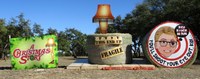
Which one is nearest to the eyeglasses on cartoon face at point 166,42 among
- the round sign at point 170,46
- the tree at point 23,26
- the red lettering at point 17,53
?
the round sign at point 170,46

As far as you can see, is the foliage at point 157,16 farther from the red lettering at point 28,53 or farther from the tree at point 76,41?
the red lettering at point 28,53

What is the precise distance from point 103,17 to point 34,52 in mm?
3429

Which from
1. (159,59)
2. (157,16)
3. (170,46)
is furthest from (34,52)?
(157,16)

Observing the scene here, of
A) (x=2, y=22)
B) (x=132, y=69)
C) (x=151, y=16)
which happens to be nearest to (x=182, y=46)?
(x=132, y=69)

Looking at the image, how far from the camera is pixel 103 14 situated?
17516 mm

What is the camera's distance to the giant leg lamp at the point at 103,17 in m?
17.5

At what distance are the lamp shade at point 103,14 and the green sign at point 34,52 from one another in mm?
2220

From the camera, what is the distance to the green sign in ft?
54.1

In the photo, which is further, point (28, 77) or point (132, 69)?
point (132, 69)

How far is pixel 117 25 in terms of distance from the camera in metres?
46.1

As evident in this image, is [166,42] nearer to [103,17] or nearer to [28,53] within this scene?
[103,17]

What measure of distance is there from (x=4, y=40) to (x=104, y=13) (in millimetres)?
26122

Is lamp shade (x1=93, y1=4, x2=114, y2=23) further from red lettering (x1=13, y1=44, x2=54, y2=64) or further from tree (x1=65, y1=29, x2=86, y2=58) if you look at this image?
tree (x1=65, y1=29, x2=86, y2=58)

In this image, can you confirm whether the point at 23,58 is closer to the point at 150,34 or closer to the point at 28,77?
the point at 28,77
